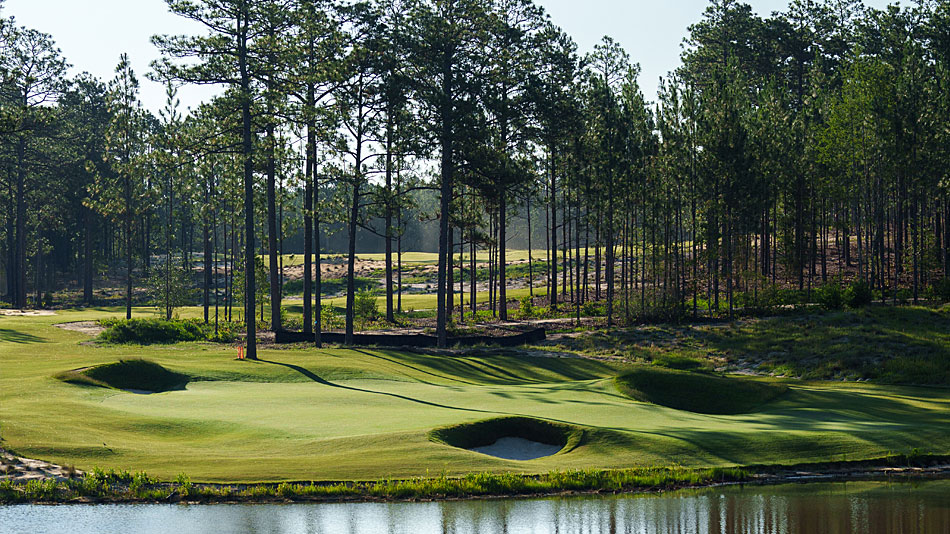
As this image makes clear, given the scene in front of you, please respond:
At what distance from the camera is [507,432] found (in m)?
20.1

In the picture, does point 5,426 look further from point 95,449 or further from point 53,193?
point 53,193

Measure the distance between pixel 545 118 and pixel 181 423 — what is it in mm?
32297

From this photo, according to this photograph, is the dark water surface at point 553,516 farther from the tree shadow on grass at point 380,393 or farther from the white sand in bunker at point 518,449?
the tree shadow on grass at point 380,393

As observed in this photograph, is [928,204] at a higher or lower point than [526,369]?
higher

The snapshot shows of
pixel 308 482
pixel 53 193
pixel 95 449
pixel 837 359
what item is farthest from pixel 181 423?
pixel 53 193

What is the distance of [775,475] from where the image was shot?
1783cm

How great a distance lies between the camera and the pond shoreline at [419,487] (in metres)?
15.6

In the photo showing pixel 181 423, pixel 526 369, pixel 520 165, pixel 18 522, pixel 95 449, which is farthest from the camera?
pixel 520 165

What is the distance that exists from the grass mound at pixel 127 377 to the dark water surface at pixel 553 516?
11.9 meters

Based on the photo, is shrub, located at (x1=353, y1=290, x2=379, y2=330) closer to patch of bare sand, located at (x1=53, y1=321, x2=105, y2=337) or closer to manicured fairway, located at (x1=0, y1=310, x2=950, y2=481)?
patch of bare sand, located at (x1=53, y1=321, x2=105, y2=337)

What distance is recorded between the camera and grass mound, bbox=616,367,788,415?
1005 inches

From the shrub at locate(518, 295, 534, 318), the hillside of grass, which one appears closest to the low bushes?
the hillside of grass

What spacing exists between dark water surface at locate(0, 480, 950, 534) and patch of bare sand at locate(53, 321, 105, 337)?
1473 inches

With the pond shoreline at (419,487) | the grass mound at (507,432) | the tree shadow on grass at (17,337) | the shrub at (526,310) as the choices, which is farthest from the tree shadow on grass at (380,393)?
the shrub at (526,310)
